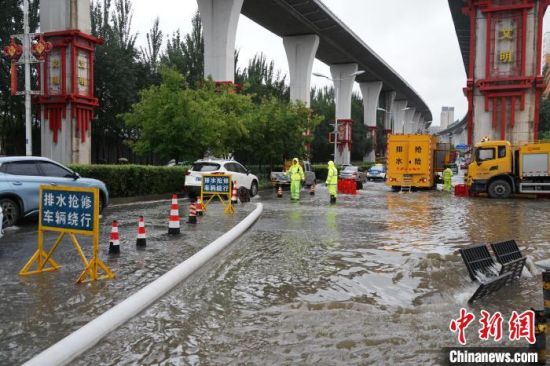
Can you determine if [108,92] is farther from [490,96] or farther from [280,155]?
[490,96]

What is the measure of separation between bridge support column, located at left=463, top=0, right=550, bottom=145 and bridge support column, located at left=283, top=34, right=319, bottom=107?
19.8 m

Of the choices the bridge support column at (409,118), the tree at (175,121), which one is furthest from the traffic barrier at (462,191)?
the bridge support column at (409,118)

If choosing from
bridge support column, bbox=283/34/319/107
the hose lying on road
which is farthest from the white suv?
bridge support column, bbox=283/34/319/107

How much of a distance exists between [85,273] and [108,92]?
116 ft

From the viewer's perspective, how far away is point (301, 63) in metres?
51.1

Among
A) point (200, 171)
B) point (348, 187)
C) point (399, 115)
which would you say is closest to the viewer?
point (200, 171)

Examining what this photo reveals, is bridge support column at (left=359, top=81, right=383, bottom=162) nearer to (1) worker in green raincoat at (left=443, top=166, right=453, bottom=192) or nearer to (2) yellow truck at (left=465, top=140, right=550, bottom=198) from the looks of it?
(1) worker in green raincoat at (left=443, top=166, right=453, bottom=192)

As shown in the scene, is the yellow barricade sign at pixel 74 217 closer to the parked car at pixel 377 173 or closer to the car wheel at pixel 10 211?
the car wheel at pixel 10 211

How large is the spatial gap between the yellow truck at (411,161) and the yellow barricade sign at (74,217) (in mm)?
26189

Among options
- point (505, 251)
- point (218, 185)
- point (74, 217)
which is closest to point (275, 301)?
point (74, 217)

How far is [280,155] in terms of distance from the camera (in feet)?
115

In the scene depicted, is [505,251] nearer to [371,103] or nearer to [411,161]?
[411,161]

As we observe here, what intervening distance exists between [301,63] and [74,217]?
151ft

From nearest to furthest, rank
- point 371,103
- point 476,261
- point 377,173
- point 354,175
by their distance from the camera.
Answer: point 476,261 → point 354,175 → point 377,173 → point 371,103
